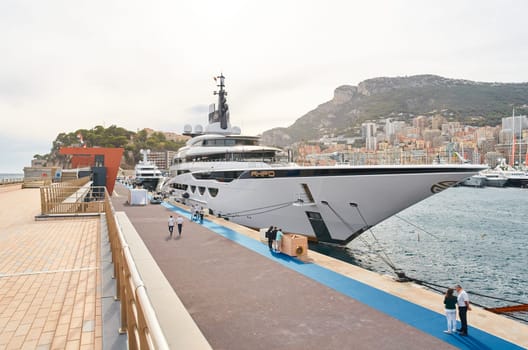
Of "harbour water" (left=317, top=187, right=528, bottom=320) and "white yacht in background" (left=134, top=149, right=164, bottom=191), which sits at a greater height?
"white yacht in background" (left=134, top=149, right=164, bottom=191)

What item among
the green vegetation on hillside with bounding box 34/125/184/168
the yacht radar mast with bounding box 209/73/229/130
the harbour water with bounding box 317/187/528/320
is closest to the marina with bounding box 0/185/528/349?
the harbour water with bounding box 317/187/528/320

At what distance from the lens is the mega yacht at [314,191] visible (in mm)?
13633

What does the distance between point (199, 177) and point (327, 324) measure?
66.2 feet

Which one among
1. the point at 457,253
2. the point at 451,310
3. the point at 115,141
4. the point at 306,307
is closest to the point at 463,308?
the point at 451,310

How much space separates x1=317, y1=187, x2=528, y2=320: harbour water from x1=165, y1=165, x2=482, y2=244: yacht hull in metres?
1.69

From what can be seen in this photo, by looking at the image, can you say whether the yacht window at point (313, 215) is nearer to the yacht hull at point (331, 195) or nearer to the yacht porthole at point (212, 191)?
the yacht hull at point (331, 195)

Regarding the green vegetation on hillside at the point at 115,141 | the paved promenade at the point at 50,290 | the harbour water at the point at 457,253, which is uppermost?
the green vegetation on hillside at the point at 115,141

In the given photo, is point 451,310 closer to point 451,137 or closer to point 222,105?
point 222,105

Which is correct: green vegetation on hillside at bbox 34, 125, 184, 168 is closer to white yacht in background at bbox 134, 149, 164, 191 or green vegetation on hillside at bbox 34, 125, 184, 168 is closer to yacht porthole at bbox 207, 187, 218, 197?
white yacht in background at bbox 134, 149, 164, 191

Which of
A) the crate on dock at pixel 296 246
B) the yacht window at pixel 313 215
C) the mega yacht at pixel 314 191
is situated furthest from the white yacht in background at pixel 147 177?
the crate on dock at pixel 296 246

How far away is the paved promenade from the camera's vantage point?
423 cm

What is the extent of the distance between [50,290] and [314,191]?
1168 centimetres

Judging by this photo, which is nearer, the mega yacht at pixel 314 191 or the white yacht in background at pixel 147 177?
the mega yacht at pixel 314 191

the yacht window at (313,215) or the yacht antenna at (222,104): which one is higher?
the yacht antenna at (222,104)
